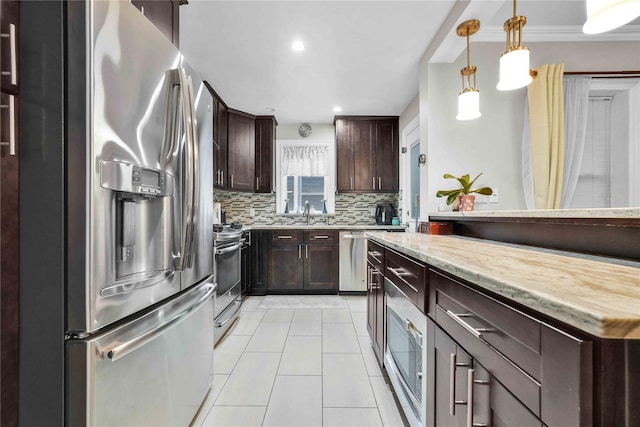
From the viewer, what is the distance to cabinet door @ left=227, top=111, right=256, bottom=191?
3674mm

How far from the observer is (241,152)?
12.6ft

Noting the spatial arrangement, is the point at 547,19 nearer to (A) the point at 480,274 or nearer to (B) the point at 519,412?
(A) the point at 480,274

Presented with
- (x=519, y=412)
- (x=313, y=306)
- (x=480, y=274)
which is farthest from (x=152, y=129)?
(x=313, y=306)

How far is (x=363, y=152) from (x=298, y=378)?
314cm

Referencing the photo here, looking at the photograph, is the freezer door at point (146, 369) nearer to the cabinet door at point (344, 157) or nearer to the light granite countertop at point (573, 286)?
the light granite countertop at point (573, 286)

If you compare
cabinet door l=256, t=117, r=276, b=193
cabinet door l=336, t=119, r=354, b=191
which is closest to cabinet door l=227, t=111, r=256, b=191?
cabinet door l=256, t=117, r=276, b=193

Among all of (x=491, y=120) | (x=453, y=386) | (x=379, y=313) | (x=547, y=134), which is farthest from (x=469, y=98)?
(x=453, y=386)

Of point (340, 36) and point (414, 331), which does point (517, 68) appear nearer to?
point (340, 36)

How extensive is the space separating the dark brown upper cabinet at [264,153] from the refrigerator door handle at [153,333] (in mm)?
2716

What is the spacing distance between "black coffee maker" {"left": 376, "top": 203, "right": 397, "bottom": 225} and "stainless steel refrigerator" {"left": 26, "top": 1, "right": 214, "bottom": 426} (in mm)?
3328

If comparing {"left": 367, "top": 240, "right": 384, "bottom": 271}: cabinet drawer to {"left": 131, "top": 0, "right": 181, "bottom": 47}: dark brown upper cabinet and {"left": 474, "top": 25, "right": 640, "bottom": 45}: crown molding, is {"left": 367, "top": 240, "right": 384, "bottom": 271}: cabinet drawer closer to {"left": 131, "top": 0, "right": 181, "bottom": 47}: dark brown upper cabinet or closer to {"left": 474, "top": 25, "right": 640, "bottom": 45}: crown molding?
{"left": 131, "top": 0, "right": 181, "bottom": 47}: dark brown upper cabinet

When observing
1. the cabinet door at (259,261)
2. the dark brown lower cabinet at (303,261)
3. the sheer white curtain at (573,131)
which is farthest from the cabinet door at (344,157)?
the sheer white curtain at (573,131)

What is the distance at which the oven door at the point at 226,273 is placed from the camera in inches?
93.4

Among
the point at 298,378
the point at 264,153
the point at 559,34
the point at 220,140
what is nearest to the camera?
the point at 298,378
